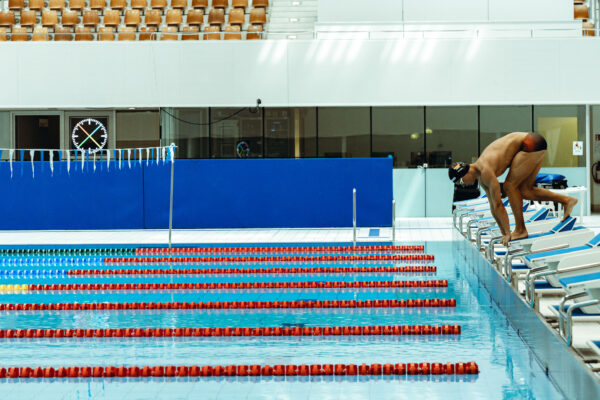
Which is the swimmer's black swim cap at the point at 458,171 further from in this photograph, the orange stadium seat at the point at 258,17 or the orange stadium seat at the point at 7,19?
the orange stadium seat at the point at 7,19

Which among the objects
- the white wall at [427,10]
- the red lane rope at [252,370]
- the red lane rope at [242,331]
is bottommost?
the red lane rope at [252,370]

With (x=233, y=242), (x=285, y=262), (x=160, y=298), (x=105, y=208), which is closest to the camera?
(x=160, y=298)

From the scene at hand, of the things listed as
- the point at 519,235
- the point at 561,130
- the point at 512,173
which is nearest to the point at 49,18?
the point at 561,130

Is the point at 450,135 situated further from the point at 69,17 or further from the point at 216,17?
the point at 69,17

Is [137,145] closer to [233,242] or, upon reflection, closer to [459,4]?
[233,242]

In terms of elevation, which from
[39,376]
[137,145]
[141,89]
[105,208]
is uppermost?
[141,89]

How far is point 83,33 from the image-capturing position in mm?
18812

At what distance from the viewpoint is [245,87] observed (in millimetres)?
18703

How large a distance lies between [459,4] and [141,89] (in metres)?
7.34

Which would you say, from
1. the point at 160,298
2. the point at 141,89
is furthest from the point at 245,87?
the point at 160,298

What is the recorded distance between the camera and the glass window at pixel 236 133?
1916 centimetres

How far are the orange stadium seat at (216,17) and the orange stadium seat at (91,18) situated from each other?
2690mm

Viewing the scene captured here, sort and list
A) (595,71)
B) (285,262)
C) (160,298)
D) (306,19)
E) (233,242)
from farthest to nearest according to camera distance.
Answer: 1. (306,19)
2. (595,71)
3. (233,242)
4. (285,262)
5. (160,298)

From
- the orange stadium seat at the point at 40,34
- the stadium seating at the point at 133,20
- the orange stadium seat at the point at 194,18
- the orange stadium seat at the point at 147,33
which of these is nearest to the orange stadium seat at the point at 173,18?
the stadium seating at the point at 133,20
